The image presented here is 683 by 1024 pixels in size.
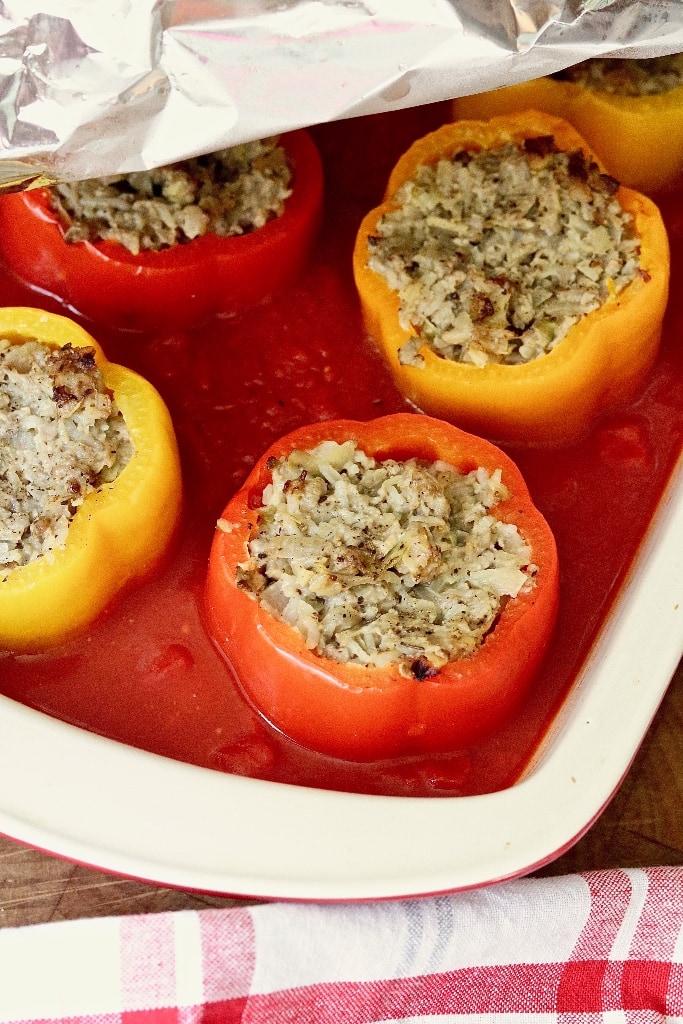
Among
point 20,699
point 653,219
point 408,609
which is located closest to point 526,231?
point 653,219

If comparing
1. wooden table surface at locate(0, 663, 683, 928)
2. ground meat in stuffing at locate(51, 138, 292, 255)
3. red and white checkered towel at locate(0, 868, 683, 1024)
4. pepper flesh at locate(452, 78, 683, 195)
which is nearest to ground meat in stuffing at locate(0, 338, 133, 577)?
ground meat in stuffing at locate(51, 138, 292, 255)

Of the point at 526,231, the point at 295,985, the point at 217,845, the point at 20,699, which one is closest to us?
the point at 217,845

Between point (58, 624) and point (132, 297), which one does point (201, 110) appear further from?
point (58, 624)

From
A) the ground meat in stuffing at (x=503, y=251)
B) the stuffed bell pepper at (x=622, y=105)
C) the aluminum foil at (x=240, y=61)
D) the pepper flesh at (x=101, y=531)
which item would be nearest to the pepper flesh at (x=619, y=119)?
the stuffed bell pepper at (x=622, y=105)

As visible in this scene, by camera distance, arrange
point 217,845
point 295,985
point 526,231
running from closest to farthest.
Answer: point 217,845
point 295,985
point 526,231

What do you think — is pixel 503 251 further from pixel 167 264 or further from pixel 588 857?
pixel 588 857

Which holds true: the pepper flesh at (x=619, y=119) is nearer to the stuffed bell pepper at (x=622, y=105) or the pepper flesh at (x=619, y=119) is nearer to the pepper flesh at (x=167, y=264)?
the stuffed bell pepper at (x=622, y=105)
